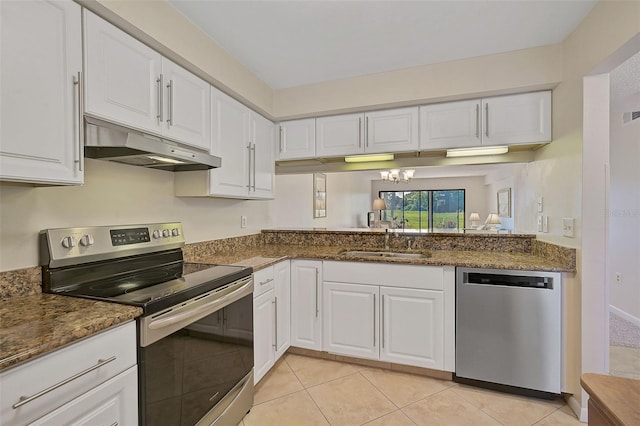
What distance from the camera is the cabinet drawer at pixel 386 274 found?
2164 mm

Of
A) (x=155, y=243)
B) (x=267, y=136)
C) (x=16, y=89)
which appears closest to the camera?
(x=16, y=89)

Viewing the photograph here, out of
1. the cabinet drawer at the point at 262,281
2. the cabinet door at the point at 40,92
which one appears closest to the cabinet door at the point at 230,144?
the cabinet drawer at the point at 262,281

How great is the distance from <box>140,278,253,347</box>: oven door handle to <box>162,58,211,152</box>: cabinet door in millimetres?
951

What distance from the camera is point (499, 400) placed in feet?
6.46

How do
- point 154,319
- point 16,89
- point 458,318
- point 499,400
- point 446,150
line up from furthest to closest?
point 446,150, point 458,318, point 499,400, point 154,319, point 16,89

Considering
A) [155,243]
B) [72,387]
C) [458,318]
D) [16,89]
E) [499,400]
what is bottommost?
[499,400]

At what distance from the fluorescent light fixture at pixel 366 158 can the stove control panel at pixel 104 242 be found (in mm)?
1624

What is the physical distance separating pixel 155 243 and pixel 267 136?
1411 millimetres

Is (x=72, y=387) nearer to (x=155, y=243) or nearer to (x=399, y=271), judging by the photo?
(x=155, y=243)

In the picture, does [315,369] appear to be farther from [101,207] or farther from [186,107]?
[186,107]

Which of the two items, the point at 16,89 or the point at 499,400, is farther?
the point at 499,400

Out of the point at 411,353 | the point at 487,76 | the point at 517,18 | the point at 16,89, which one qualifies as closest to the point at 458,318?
the point at 411,353

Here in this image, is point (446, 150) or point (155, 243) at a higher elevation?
point (446, 150)

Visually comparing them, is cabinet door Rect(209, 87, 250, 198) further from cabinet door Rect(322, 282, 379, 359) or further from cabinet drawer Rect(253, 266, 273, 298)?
cabinet door Rect(322, 282, 379, 359)
